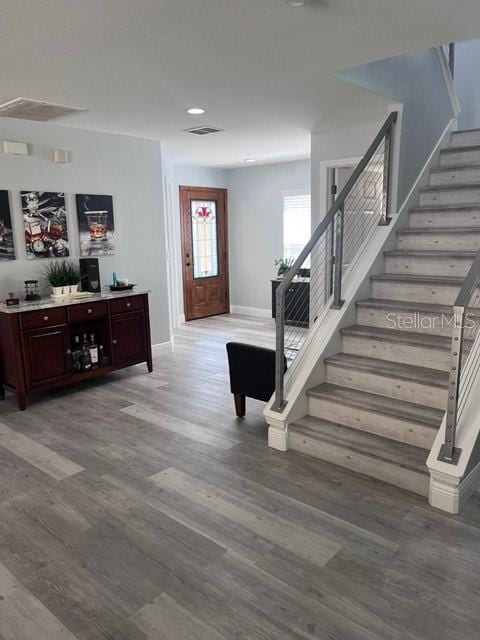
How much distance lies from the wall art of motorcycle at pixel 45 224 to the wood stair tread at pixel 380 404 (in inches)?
117

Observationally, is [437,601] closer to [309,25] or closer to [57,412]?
[309,25]

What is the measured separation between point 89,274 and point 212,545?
3.30 metres

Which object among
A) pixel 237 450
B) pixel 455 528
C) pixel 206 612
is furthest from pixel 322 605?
pixel 237 450

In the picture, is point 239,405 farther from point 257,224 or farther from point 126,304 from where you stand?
point 257,224

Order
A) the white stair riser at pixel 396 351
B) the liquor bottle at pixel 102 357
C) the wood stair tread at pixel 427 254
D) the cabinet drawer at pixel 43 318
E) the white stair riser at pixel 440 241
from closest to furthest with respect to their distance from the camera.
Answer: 1. the white stair riser at pixel 396 351
2. the wood stair tread at pixel 427 254
3. the white stair riser at pixel 440 241
4. the cabinet drawer at pixel 43 318
5. the liquor bottle at pixel 102 357

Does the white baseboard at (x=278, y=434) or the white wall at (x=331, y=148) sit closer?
the white baseboard at (x=278, y=434)

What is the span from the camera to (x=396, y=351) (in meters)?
3.49

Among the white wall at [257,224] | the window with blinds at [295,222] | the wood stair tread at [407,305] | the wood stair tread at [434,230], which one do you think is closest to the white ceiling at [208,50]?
the wood stair tread at [434,230]

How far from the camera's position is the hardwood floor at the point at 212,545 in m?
1.95

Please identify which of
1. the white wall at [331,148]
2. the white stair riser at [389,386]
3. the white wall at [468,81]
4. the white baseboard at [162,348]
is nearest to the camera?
the white stair riser at [389,386]

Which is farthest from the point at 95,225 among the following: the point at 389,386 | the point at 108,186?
the point at 389,386

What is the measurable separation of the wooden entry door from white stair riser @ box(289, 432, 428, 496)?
5.29m

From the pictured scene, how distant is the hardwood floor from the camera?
1.95 m

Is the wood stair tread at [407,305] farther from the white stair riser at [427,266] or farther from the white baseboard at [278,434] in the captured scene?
the white baseboard at [278,434]
